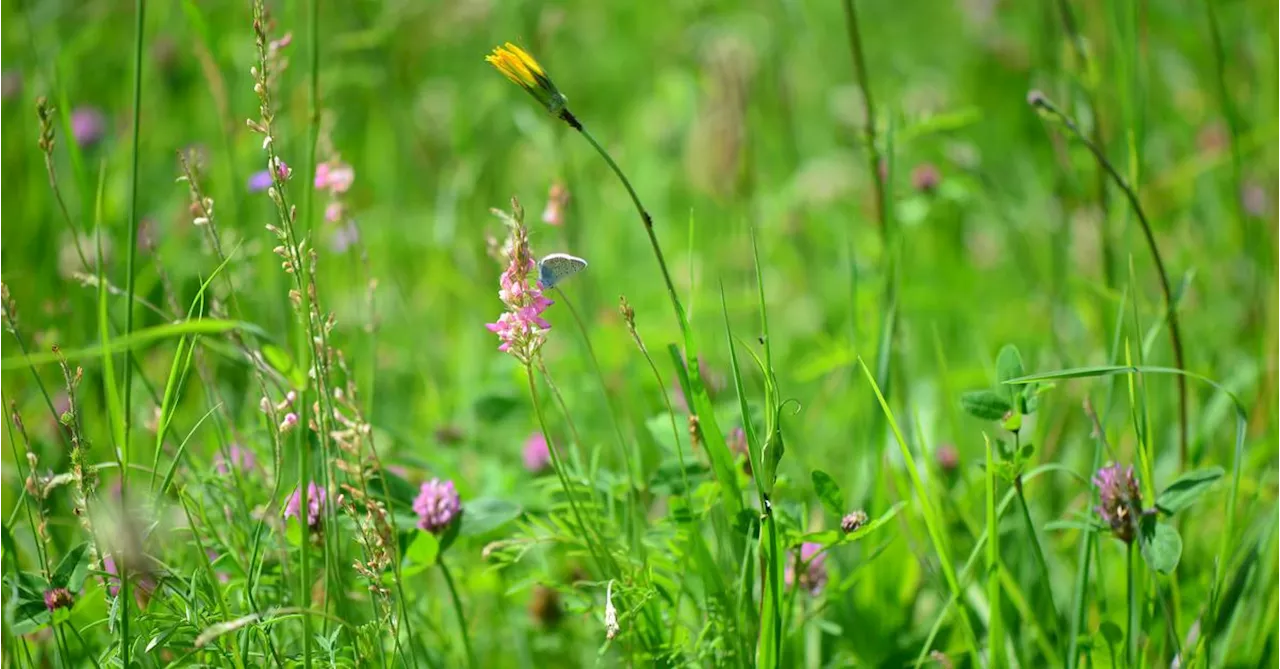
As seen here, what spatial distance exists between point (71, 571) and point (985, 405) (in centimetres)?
101

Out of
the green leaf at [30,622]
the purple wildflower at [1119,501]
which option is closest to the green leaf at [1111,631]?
the purple wildflower at [1119,501]

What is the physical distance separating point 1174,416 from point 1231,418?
141 millimetres

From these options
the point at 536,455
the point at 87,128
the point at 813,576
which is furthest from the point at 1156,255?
the point at 87,128

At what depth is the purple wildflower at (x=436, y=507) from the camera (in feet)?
4.36

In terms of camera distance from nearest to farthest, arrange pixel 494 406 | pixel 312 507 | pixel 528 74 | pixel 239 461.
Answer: pixel 528 74 < pixel 312 507 < pixel 239 461 < pixel 494 406

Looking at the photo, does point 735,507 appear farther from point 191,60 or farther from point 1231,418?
point 191,60

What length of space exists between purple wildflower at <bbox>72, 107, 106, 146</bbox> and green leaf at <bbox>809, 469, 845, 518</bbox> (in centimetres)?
230

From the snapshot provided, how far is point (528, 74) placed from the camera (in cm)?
99

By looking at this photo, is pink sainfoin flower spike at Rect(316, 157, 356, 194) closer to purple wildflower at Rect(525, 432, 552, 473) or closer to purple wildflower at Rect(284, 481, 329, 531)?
purple wildflower at Rect(284, 481, 329, 531)

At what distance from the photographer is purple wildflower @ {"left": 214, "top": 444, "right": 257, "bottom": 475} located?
1.39 m

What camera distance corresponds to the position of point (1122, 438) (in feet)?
5.98

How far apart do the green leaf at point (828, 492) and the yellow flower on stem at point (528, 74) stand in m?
0.47

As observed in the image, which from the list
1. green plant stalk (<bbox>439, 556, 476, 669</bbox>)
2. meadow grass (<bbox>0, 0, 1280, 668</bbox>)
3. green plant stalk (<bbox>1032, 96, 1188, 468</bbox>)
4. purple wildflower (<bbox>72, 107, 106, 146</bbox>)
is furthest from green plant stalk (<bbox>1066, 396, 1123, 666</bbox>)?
purple wildflower (<bbox>72, 107, 106, 146</bbox>)

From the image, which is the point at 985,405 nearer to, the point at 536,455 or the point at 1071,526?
the point at 1071,526
